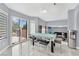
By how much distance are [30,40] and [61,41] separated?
50.1 inches

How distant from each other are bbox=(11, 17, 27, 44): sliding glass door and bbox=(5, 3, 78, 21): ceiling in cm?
43

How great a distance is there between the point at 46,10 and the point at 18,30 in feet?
4.94

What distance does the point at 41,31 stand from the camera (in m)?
3.39

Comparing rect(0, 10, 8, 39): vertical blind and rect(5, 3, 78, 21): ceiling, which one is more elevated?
rect(5, 3, 78, 21): ceiling

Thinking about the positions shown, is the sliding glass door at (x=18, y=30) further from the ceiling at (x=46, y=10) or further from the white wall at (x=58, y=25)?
the white wall at (x=58, y=25)

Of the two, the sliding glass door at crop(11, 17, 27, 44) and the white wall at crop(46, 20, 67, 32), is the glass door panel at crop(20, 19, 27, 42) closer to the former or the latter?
the sliding glass door at crop(11, 17, 27, 44)

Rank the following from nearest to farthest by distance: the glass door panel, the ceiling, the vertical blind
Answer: the ceiling → the glass door panel → the vertical blind

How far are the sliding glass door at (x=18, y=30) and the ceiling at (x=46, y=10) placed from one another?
428 millimetres

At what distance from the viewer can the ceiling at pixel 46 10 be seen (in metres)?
3.24

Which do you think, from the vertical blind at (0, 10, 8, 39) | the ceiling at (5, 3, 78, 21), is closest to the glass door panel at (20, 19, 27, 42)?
the ceiling at (5, 3, 78, 21)

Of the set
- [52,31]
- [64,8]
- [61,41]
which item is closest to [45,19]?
[52,31]

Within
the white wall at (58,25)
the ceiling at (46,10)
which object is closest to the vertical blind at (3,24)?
the ceiling at (46,10)

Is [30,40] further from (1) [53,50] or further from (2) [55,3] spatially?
(2) [55,3]

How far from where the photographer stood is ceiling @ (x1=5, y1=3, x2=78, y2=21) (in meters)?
3.24
